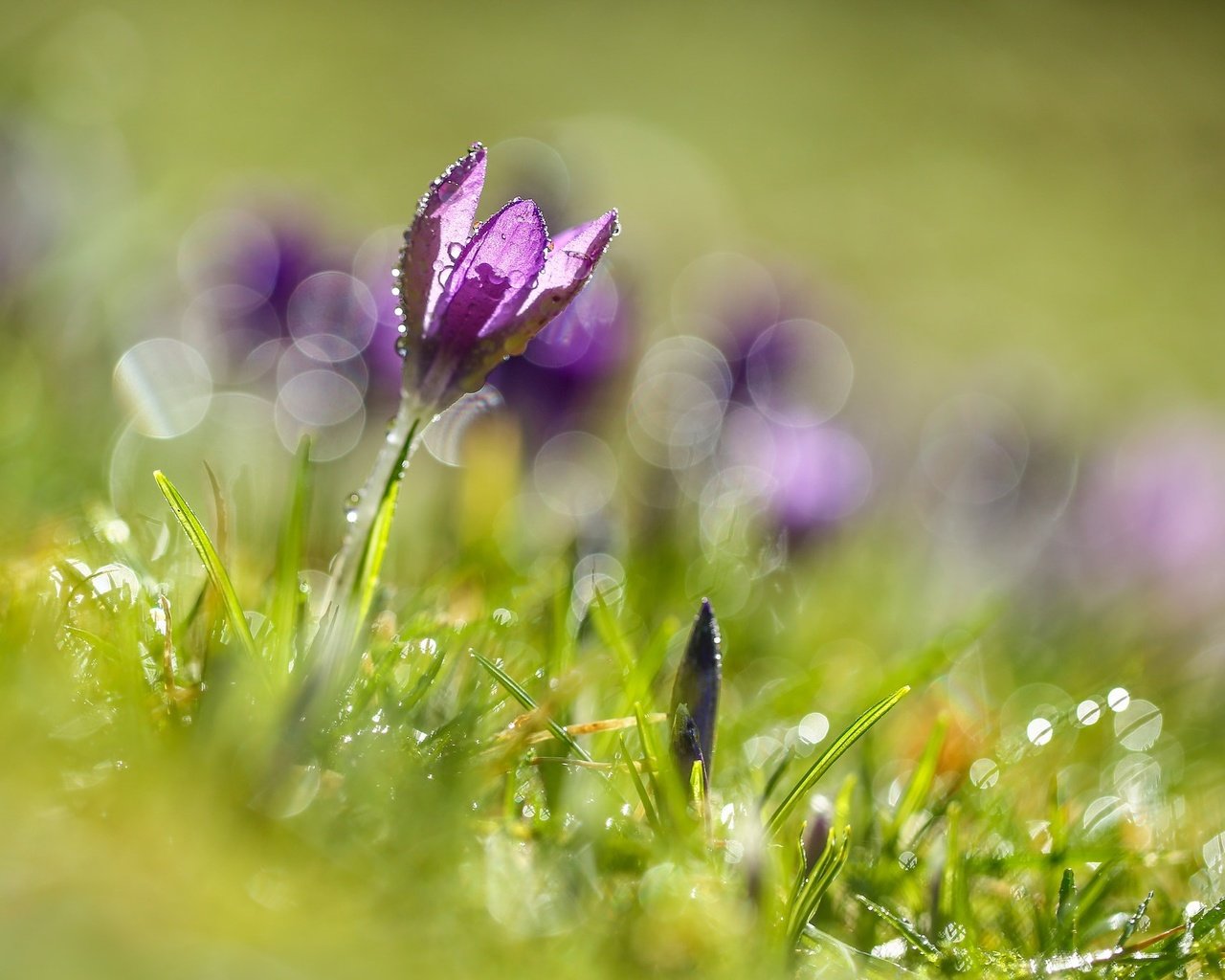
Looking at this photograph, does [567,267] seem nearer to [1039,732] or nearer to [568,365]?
[1039,732]

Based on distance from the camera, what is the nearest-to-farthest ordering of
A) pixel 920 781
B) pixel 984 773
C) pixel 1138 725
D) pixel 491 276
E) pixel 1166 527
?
pixel 491 276
pixel 920 781
pixel 984 773
pixel 1138 725
pixel 1166 527

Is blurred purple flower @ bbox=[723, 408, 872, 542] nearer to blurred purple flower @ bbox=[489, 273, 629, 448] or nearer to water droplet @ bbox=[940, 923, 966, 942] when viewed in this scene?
blurred purple flower @ bbox=[489, 273, 629, 448]

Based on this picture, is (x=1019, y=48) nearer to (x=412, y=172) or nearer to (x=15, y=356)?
(x=412, y=172)

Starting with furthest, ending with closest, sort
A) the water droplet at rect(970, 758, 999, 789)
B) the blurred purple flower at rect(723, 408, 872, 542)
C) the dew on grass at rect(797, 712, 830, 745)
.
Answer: the blurred purple flower at rect(723, 408, 872, 542) < the dew on grass at rect(797, 712, 830, 745) < the water droplet at rect(970, 758, 999, 789)

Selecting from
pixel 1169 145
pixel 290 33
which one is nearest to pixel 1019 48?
pixel 1169 145

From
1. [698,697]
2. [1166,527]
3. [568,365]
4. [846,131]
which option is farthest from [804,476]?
[846,131]

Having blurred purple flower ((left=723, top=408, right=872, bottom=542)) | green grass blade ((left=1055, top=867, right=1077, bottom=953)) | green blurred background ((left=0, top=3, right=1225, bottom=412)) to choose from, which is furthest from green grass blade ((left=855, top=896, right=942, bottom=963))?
green blurred background ((left=0, top=3, right=1225, bottom=412))

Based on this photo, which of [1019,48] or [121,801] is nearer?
[121,801]
